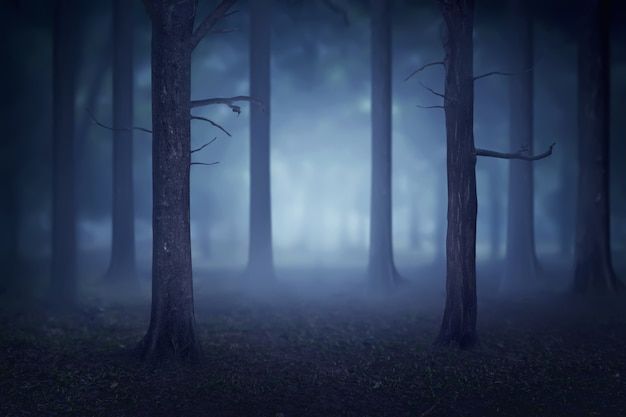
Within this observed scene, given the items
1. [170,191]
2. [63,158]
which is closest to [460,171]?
[170,191]

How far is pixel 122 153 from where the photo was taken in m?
20.1

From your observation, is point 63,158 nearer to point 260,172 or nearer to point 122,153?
point 122,153

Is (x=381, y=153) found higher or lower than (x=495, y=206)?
higher

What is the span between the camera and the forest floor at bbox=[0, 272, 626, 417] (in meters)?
8.05

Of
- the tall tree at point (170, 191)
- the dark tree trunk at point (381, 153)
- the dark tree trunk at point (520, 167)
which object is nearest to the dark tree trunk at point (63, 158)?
the tall tree at point (170, 191)

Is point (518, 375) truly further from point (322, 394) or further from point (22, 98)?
point (22, 98)

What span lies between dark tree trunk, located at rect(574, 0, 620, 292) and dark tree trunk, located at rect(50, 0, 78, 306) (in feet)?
51.3

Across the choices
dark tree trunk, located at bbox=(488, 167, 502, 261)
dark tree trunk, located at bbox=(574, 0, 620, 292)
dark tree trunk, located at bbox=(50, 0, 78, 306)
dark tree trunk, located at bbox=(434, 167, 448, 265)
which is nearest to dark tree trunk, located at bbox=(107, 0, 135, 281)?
dark tree trunk, located at bbox=(50, 0, 78, 306)

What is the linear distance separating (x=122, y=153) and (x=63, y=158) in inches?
175

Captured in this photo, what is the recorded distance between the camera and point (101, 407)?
778cm

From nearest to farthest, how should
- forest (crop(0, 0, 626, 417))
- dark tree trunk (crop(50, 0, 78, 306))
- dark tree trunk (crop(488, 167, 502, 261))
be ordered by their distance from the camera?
1. forest (crop(0, 0, 626, 417))
2. dark tree trunk (crop(50, 0, 78, 306))
3. dark tree trunk (crop(488, 167, 502, 261))

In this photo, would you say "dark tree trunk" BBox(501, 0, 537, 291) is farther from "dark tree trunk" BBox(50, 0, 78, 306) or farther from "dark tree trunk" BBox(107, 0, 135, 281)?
"dark tree trunk" BBox(50, 0, 78, 306)

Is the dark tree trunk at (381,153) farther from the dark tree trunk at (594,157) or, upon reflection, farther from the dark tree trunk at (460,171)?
the dark tree trunk at (460,171)

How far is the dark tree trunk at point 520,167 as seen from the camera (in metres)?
20.4
